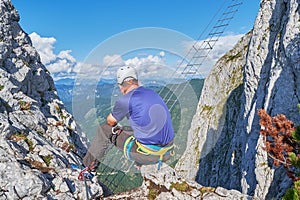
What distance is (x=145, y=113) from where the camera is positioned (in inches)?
251

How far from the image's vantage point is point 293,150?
8.62 metres

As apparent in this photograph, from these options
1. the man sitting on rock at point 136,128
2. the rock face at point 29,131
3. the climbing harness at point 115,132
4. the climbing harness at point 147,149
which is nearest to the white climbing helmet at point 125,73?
the man sitting on rock at point 136,128

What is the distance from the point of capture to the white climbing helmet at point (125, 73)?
6480mm

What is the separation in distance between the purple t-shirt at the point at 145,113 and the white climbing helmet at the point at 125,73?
392 mm

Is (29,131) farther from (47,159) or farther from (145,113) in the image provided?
(145,113)

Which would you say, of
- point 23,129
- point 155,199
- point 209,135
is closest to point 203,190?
point 155,199

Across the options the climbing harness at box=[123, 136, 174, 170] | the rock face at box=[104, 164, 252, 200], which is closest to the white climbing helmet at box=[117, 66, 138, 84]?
the climbing harness at box=[123, 136, 174, 170]

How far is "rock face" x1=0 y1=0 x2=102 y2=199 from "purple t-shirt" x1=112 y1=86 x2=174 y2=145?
15.8 ft

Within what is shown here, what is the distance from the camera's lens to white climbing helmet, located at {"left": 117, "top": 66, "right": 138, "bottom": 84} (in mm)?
6480

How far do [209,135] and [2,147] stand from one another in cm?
3149

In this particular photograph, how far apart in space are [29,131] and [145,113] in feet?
32.3

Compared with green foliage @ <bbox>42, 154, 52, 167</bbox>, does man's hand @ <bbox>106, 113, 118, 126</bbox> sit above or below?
above

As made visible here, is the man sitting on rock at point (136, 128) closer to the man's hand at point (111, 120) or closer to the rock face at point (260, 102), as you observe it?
the man's hand at point (111, 120)

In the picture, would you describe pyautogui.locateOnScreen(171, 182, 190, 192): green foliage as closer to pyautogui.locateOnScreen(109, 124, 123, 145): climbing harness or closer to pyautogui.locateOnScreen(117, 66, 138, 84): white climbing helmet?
pyautogui.locateOnScreen(109, 124, 123, 145): climbing harness
